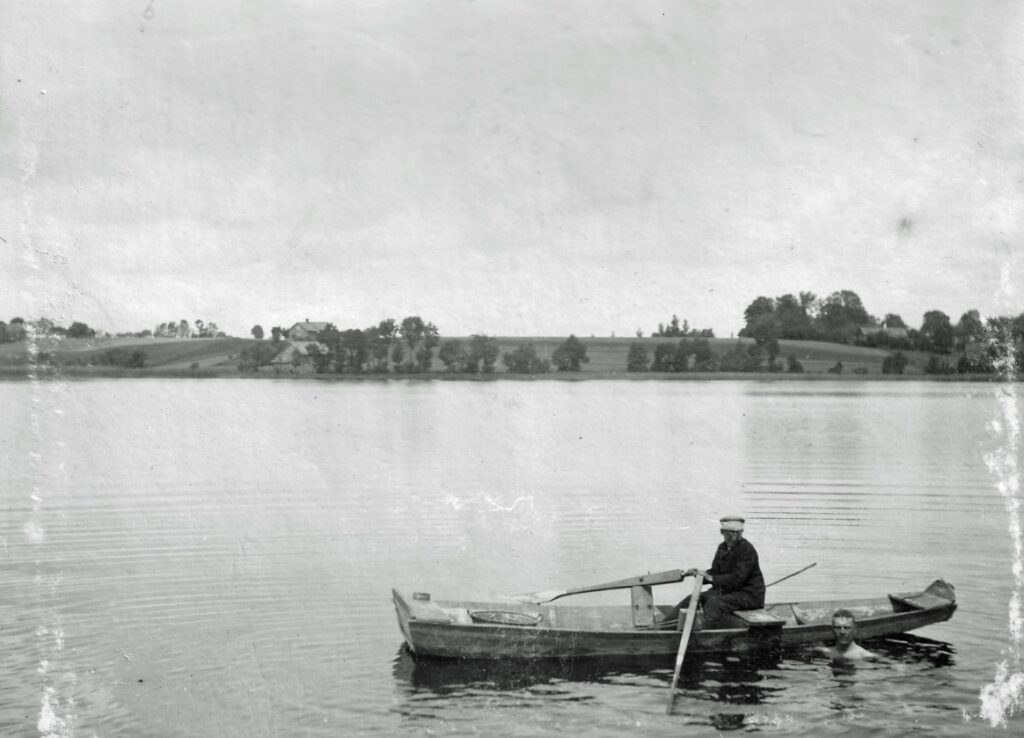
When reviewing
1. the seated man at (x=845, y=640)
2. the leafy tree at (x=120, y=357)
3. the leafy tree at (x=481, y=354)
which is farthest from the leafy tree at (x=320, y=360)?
the seated man at (x=845, y=640)

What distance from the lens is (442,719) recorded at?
1176 centimetres

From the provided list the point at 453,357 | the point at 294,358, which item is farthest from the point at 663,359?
the point at 294,358

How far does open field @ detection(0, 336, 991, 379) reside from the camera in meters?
86.5

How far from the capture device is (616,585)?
571 inches

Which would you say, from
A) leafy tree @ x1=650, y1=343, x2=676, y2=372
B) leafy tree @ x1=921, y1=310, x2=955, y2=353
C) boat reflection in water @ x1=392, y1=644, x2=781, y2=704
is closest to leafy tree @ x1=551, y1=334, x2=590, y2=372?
leafy tree @ x1=650, y1=343, x2=676, y2=372

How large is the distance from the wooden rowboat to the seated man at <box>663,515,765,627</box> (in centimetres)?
20

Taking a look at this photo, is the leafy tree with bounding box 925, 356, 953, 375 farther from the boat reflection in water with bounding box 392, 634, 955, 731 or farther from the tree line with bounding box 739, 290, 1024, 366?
the boat reflection in water with bounding box 392, 634, 955, 731

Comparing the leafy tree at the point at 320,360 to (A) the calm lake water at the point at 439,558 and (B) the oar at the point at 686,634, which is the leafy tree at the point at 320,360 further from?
(B) the oar at the point at 686,634

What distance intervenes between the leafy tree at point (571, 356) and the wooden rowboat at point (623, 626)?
82621 millimetres

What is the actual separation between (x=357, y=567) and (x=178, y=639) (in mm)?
5182

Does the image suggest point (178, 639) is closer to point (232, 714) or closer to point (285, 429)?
point (232, 714)

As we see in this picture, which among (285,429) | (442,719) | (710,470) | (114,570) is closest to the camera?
(442,719)

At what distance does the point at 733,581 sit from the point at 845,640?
166 centimetres

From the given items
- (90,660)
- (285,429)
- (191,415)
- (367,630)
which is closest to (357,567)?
(367,630)
